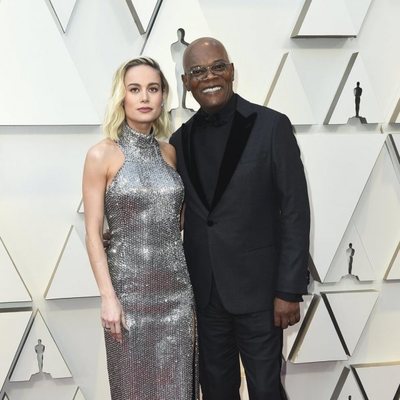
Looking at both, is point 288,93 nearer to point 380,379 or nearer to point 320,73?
point 320,73

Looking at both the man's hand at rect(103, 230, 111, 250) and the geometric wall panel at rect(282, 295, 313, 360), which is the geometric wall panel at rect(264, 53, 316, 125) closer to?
the geometric wall panel at rect(282, 295, 313, 360)

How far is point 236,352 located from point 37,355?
0.86 meters

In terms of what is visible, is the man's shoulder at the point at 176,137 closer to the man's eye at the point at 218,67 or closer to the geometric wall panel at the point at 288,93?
the man's eye at the point at 218,67

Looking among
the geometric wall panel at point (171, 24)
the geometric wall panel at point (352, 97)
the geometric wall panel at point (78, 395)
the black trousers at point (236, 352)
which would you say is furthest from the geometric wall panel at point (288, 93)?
the geometric wall panel at point (78, 395)

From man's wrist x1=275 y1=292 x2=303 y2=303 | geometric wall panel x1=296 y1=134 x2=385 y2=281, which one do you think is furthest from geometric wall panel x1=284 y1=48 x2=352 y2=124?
man's wrist x1=275 y1=292 x2=303 y2=303

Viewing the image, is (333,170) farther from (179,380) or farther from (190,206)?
(179,380)

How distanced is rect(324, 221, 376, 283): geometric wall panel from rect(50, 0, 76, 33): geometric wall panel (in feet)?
4.63

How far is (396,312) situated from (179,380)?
3.93ft

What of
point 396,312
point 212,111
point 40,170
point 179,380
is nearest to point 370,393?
point 396,312

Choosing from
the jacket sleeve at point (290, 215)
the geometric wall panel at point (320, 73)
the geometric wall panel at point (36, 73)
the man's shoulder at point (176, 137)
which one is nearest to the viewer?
the jacket sleeve at point (290, 215)

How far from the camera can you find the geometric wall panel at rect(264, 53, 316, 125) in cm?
232

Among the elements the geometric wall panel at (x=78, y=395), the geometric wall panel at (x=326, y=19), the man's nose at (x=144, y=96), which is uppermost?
the geometric wall panel at (x=326, y=19)

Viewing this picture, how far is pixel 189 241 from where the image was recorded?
1829 millimetres

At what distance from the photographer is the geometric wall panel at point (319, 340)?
2.45 m
